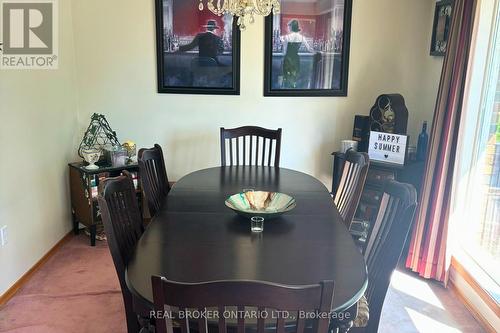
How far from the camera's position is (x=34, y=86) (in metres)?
3.09

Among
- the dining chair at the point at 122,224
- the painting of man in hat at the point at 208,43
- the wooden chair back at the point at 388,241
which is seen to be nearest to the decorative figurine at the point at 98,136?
the painting of man in hat at the point at 208,43

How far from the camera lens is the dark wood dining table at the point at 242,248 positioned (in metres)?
1.46

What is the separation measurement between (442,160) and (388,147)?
526 millimetres

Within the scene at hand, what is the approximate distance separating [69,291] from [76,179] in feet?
3.52

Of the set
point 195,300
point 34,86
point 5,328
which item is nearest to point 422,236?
point 195,300

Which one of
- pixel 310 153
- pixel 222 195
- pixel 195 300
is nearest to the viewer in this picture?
pixel 195 300

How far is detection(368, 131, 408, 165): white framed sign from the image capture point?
10.6 ft

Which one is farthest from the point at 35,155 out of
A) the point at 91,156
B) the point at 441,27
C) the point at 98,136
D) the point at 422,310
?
the point at 441,27

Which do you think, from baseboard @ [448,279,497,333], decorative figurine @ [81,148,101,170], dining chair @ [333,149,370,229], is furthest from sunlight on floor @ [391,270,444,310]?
decorative figurine @ [81,148,101,170]

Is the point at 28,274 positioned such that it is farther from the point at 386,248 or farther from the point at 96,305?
the point at 386,248

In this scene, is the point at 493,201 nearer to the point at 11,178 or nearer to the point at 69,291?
the point at 69,291

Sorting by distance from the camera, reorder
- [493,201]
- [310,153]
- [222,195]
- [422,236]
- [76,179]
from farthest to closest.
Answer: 1. [310,153]
2. [76,179]
3. [422,236]
4. [493,201]
5. [222,195]

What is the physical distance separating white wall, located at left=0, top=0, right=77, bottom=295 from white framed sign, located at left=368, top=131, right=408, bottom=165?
2.59m

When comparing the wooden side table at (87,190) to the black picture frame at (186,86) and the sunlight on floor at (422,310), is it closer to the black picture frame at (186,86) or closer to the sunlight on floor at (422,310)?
the black picture frame at (186,86)
